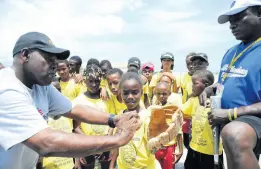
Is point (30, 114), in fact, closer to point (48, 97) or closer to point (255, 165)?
point (48, 97)

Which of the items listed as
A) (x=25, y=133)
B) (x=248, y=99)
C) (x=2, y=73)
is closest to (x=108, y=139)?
(x=25, y=133)

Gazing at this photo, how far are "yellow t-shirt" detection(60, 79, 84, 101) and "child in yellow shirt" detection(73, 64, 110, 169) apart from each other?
96 centimetres

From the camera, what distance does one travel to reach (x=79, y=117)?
2.62 meters

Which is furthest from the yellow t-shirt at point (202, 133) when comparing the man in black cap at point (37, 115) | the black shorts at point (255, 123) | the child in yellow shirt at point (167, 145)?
the man in black cap at point (37, 115)

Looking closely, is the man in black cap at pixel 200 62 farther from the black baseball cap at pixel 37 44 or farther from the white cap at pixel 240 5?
the black baseball cap at pixel 37 44

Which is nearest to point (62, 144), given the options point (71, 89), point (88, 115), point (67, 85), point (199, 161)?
point (88, 115)

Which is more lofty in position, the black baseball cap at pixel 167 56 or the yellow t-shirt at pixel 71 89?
the black baseball cap at pixel 167 56

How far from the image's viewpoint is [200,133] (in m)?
3.80

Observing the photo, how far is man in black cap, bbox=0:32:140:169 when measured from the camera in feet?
5.55

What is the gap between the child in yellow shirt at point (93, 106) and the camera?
150 inches

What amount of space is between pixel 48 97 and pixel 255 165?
5.49ft

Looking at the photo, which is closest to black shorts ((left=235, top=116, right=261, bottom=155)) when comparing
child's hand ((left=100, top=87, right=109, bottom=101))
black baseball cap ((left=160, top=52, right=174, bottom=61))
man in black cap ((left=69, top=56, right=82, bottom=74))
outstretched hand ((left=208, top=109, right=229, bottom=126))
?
outstretched hand ((left=208, top=109, right=229, bottom=126))

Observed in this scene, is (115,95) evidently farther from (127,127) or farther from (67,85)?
(127,127)

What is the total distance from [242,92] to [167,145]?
72.2 inches
